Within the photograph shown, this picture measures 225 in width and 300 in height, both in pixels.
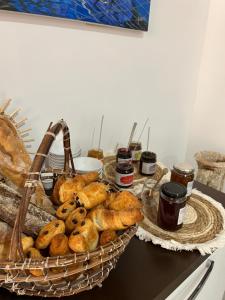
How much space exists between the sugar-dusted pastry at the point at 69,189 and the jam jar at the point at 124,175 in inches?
11.8

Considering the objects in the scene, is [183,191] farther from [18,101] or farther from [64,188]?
[18,101]

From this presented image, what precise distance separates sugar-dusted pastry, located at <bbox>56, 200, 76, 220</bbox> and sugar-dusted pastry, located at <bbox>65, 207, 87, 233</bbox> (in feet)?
0.04

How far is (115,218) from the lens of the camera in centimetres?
58

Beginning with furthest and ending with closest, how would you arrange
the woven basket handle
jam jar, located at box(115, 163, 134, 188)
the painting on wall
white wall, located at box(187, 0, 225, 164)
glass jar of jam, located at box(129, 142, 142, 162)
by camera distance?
1. white wall, located at box(187, 0, 225, 164)
2. glass jar of jam, located at box(129, 142, 142, 162)
3. jam jar, located at box(115, 163, 134, 188)
4. the painting on wall
5. the woven basket handle

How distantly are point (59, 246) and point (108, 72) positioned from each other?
87 centimetres

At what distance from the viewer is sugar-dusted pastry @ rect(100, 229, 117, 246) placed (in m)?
0.56

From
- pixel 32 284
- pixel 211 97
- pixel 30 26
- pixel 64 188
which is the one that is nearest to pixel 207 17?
pixel 211 97

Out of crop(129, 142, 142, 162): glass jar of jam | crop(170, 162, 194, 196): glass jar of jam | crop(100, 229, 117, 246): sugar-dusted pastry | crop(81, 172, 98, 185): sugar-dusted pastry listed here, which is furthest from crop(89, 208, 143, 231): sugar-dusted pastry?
crop(129, 142, 142, 162): glass jar of jam

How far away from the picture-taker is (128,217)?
0.57m

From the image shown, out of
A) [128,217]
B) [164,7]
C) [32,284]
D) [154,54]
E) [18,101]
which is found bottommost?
[32,284]

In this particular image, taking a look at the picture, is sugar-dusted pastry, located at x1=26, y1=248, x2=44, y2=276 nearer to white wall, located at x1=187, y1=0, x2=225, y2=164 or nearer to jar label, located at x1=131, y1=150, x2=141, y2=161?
jar label, located at x1=131, y1=150, x2=141, y2=161

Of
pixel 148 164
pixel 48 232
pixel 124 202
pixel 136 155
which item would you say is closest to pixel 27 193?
pixel 48 232

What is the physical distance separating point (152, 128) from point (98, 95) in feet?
1.64

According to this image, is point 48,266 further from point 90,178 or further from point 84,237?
point 90,178
